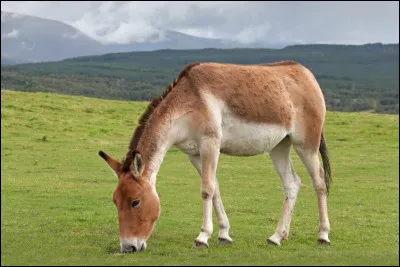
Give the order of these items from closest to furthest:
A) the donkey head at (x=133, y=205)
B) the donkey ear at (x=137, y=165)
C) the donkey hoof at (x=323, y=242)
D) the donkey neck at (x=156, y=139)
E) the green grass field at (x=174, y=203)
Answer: the donkey head at (x=133, y=205) < the donkey ear at (x=137, y=165) < the green grass field at (x=174, y=203) < the donkey neck at (x=156, y=139) < the donkey hoof at (x=323, y=242)

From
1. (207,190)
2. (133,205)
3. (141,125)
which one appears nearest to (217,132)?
(207,190)

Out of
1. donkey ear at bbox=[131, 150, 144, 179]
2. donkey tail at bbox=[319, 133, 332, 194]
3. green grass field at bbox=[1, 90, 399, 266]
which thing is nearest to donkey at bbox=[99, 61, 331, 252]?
donkey ear at bbox=[131, 150, 144, 179]

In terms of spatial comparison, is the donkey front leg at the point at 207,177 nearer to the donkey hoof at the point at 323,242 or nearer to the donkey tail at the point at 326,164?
the donkey hoof at the point at 323,242

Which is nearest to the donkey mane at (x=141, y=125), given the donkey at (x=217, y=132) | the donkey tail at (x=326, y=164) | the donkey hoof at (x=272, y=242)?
the donkey at (x=217, y=132)

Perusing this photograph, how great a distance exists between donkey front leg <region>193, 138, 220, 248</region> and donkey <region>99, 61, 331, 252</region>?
16 mm

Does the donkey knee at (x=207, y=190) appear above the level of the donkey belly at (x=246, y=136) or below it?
below

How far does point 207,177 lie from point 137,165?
57.3 inches

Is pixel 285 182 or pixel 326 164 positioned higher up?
pixel 326 164

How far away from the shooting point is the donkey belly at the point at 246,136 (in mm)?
11344

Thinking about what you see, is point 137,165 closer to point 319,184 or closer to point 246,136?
Result: point 246,136

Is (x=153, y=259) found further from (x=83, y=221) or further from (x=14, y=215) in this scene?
(x=14, y=215)

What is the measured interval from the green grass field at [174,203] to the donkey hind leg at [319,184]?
0.43 meters

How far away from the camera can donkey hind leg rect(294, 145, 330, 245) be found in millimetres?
12492

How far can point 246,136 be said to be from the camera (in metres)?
11.5
